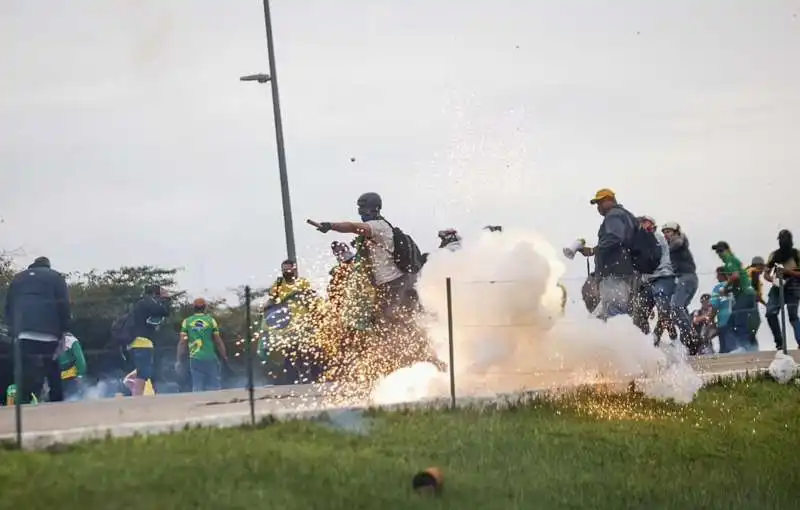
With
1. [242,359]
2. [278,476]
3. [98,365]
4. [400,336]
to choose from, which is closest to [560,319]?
[400,336]

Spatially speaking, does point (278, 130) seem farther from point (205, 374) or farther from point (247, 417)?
point (247, 417)

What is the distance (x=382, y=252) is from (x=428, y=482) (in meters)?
5.25

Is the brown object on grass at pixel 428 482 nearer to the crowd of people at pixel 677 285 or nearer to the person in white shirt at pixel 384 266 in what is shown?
the person in white shirt at pixel 384 266

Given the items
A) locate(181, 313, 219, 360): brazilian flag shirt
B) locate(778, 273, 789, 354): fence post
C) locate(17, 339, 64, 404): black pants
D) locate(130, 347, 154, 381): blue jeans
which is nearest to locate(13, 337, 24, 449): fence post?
locate(17, 339, 64, 404): black pants

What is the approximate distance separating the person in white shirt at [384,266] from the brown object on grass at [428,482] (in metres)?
4.96

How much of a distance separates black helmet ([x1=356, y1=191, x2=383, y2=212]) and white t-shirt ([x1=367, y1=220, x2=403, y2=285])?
19 centimetres

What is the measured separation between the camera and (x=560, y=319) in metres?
14.5

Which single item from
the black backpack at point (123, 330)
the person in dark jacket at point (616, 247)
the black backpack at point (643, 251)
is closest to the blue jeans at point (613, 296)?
the person in dark jacket at point (616, 247)

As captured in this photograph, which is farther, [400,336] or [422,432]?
[400,336]

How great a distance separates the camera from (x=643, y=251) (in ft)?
52.8

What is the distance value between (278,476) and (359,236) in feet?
17.5

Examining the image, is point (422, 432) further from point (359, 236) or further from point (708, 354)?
point (708, 354)

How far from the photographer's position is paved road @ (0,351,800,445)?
428 inches

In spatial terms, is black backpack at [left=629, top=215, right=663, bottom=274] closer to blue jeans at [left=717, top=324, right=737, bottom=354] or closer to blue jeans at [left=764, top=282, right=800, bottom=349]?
blue jeans at [left=764, top=282, right=800, bottom=349]
